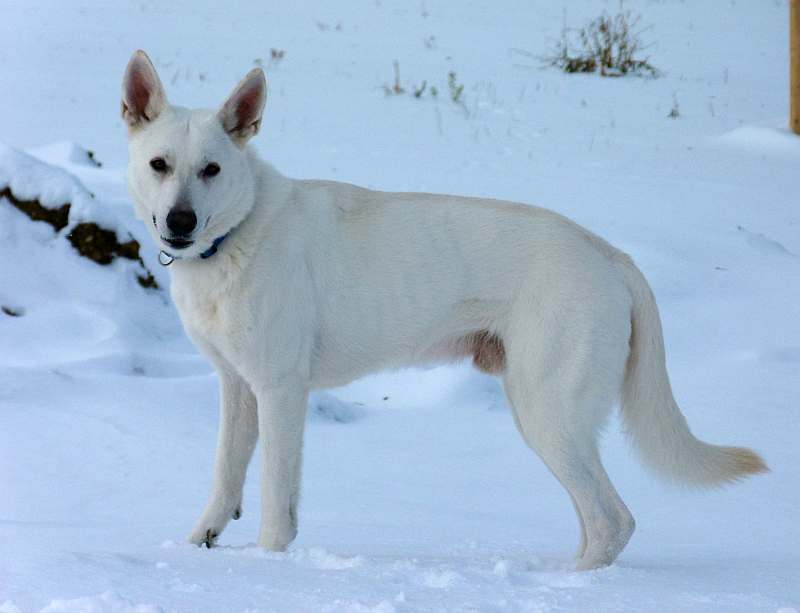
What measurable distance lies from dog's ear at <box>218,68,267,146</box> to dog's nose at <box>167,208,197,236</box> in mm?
414

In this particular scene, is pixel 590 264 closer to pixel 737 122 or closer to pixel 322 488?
pixel 322 488

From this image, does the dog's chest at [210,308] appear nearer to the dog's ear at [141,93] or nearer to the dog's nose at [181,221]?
the dog's nose at [181,221]

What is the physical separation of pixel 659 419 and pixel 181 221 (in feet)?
5.88

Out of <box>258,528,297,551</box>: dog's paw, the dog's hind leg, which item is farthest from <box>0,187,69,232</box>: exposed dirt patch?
the dog's hind leg

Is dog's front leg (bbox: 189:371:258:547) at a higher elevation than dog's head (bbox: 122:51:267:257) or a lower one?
lower

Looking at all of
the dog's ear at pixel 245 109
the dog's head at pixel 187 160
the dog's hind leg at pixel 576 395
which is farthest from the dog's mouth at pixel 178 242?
the dog's hind leg at pixel 576 395

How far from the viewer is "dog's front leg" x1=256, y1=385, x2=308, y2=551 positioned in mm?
4035

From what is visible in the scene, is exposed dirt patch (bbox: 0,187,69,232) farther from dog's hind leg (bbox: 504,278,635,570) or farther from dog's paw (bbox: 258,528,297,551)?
dog's hind leg (bbox: 504,278,635,570)

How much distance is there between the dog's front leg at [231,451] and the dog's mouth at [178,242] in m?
0.58

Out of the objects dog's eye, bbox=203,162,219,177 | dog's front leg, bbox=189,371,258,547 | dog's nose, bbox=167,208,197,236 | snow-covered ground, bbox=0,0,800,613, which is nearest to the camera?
snow-covered ground, bbox=0,0,800,613

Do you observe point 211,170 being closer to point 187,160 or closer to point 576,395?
point 187,160

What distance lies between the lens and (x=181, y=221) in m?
3.78

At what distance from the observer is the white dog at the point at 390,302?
3982 mm

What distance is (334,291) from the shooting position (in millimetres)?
4141
